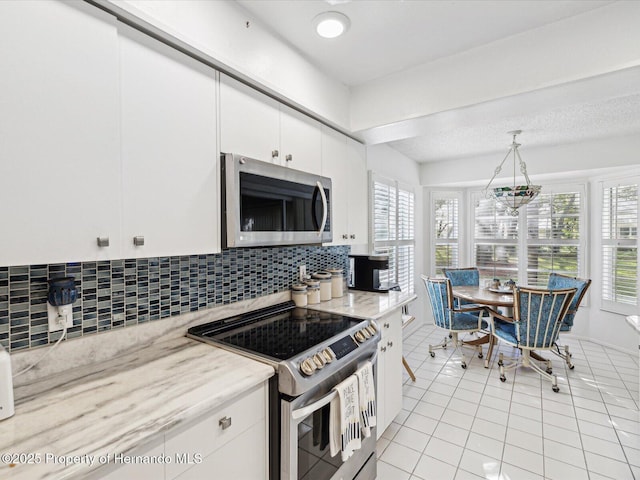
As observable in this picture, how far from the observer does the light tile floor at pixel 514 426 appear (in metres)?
1.91

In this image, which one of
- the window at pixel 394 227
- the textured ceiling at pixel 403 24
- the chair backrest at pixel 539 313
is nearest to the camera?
the textured ceiling at pixel 403 24

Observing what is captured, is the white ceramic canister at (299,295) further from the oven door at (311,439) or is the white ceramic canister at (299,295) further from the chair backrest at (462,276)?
the chair backrest at (462,276)

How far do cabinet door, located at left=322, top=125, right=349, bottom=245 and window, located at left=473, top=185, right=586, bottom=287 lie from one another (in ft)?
8.18

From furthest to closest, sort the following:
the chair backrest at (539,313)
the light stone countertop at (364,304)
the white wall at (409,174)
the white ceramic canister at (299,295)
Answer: the white wall at (409,174)
the chair backrest at (539,313)
the white ceramic canister at (299,295)
the light stone countertop at (364,304)

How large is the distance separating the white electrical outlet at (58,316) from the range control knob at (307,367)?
35.6 inches

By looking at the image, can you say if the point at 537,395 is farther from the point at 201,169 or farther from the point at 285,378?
the point at 201,169

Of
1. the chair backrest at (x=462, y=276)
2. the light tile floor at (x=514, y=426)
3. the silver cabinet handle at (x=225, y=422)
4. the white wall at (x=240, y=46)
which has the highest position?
the white wall at (x=240, y=46)

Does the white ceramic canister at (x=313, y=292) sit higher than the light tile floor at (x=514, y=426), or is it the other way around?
the white ceramic canister at (x=313, y=292)

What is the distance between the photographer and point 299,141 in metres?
1.95

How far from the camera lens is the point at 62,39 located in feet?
3.09

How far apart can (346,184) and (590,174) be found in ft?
11.9

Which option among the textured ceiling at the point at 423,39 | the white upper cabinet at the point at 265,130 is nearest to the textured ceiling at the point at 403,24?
the textured ceiling at the point at 423,39

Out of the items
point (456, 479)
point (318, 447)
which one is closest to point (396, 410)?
point (456, 479)

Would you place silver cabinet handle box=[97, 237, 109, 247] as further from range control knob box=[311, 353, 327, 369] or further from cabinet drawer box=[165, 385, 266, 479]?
range control knob box=[311, 353, 327, 369]
